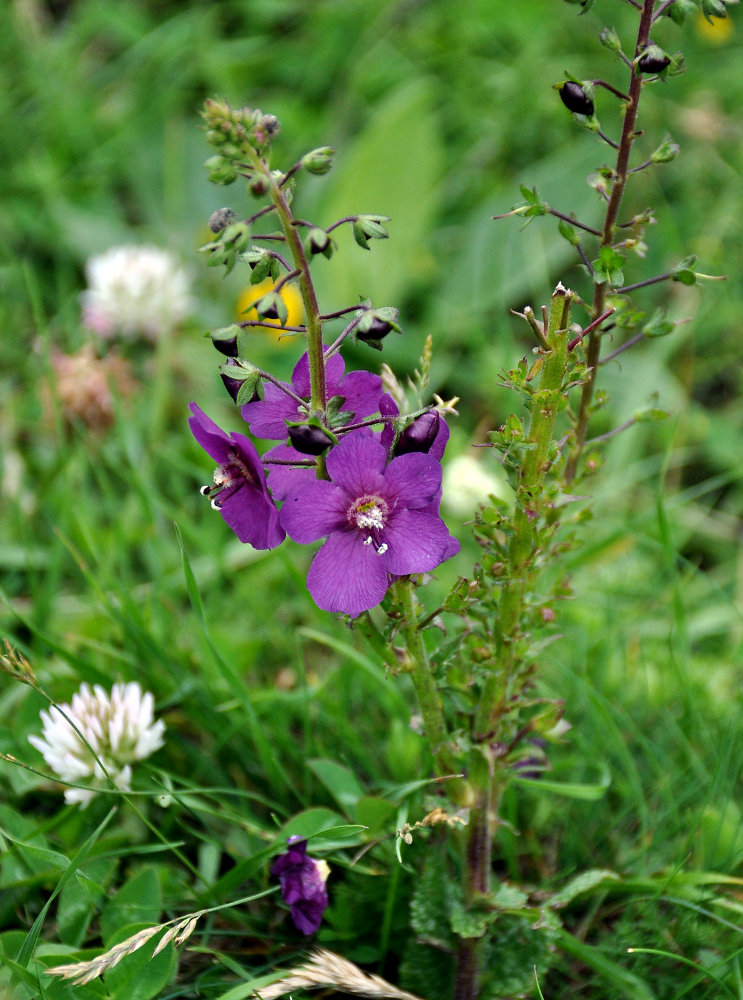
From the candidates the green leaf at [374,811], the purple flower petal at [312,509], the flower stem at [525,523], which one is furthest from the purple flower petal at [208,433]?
the green leaf at [374,811]

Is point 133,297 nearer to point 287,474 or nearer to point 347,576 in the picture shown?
point 287,474

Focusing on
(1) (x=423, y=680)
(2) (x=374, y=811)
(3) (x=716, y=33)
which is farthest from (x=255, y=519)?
(3) (x=716, y=33)

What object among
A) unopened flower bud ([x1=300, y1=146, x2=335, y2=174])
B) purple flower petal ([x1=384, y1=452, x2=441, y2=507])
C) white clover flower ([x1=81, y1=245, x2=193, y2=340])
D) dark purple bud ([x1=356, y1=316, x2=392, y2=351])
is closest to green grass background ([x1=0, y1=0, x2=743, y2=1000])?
white clover flower ([x1=81, y1=245, x2=193, y2=340])

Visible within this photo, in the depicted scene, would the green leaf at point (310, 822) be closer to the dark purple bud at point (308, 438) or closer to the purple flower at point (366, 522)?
the purple flower at point (366, 522)

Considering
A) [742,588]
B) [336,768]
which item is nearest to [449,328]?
[742,588]

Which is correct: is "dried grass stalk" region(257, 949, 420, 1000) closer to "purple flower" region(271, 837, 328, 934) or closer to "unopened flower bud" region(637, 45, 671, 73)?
"purple flower" region(271, 837, 328, 934)
